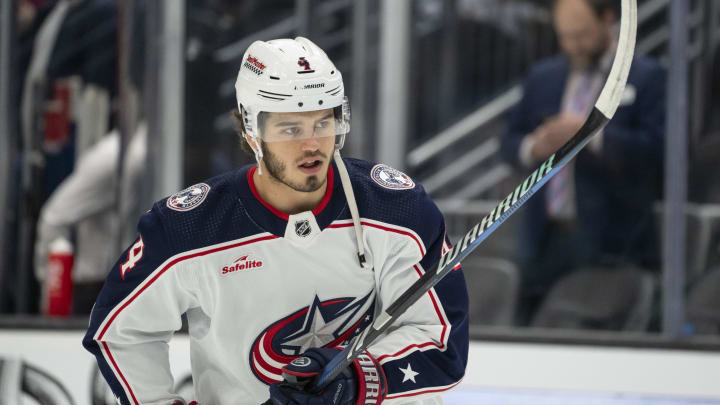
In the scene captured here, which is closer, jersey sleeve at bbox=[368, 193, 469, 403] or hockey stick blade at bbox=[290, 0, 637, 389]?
hockey stick blade at bbox=[290, 0, 637, 389]

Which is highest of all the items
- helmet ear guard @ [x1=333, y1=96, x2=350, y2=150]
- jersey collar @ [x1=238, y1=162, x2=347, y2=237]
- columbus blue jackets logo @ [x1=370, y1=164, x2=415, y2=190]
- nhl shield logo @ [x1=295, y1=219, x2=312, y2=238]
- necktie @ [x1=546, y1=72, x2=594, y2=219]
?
helmet ear guard @ [x1=333, y1=96, x2=350, y2=150]

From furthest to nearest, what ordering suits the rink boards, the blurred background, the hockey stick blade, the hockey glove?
the blurred background
the rink boards
the hockey glove
the hockey stick blade

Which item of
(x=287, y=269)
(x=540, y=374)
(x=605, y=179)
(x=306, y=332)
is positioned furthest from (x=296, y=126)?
(x=605, y=179)

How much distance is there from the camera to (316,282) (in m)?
1.62

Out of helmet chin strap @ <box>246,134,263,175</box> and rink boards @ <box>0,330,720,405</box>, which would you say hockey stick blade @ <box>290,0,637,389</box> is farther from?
rink boards @ <box>0,330,720,405</box>

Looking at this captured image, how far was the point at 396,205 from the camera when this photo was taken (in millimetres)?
1622

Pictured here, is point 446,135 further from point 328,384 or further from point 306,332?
point 328,384

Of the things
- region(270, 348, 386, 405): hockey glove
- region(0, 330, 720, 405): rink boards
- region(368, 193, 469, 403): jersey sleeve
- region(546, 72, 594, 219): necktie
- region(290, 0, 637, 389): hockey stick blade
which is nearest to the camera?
region(290, 0, 637, 389): hockey stick blade

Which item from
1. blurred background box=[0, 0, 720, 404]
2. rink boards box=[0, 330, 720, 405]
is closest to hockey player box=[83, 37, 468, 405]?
rink boards box=[0, 330, 720, 405]

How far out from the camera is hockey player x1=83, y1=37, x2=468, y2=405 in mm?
1555

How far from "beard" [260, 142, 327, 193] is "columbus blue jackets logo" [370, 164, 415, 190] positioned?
0.12m

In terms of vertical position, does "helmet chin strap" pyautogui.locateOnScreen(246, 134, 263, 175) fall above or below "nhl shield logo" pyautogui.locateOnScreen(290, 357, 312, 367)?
above

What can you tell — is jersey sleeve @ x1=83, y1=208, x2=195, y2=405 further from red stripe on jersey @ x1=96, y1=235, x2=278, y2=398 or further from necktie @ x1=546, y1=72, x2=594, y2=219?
necktie @ x1=546, y1=72, x2=594, y2=219

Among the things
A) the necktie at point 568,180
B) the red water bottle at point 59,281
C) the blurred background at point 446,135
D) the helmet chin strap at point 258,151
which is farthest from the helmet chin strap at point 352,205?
the red water bottle at point 59,281
